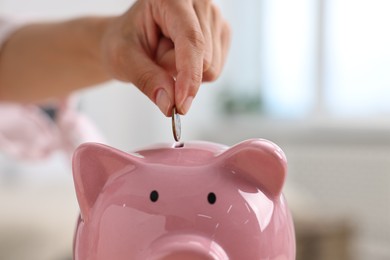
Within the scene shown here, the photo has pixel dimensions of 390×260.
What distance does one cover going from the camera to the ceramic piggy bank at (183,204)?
43 cm

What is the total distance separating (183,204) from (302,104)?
106 inches

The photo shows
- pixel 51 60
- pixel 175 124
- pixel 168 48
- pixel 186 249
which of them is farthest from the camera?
pixel 51 60

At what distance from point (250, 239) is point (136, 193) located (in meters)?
0.09

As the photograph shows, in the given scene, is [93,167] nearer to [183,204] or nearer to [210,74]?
[183,204]

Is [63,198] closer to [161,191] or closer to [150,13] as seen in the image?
[150,13]

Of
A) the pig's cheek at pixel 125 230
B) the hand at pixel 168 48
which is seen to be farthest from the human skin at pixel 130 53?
the pig's cheek at pixel 125 230

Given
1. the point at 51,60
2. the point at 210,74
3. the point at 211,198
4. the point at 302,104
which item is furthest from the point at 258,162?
the point at 302,104

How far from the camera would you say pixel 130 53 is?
2.02 ft

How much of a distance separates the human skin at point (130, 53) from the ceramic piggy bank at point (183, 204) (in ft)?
0.23

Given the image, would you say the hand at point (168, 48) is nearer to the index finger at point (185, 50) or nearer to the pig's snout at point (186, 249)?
the index finger at point (185, 50)

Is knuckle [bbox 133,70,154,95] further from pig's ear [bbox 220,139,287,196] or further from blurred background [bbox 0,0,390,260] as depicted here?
blurred background [bbox 0,0,390,260]

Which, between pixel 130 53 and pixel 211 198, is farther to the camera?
pixel 130 53

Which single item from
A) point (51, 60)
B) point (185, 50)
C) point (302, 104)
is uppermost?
point (185, 50)

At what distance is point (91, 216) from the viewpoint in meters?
0.47
